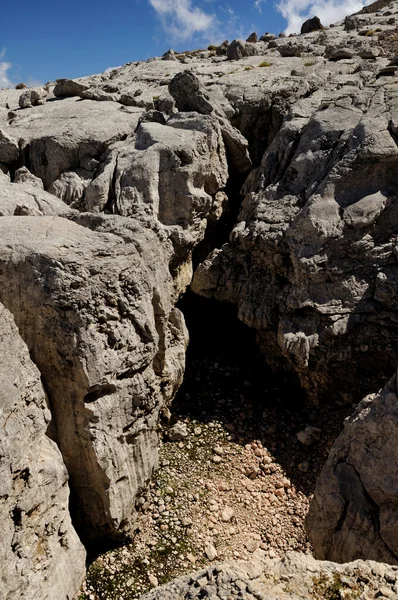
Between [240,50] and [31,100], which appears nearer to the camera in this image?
[31,100]

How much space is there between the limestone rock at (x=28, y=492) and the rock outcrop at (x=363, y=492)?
6666 millimetres

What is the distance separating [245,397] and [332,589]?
13.6m

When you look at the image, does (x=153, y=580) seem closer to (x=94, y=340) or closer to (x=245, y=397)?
(x=94, y=340)

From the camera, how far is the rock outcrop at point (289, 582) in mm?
6594

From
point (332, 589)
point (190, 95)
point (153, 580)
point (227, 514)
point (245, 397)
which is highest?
point (190, 95)

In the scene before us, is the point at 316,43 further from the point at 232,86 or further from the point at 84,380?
the point at 84,380

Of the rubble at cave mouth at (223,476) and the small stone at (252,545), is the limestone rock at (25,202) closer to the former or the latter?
the rubble at cave mouth at (223,476)

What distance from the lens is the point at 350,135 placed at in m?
19.8

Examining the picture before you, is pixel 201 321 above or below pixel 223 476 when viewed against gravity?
above

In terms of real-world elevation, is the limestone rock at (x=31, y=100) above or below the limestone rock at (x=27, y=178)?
above

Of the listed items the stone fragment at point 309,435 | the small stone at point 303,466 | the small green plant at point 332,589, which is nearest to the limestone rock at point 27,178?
the stone fragment at point 309,435

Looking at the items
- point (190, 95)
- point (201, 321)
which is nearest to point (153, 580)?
point (201, 321)

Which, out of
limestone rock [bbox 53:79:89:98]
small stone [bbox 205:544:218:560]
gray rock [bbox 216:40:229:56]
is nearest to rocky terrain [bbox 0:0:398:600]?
small stone [bbox 205:544:218:560]

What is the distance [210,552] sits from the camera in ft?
47.3
